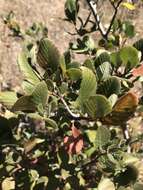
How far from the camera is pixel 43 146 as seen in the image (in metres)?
1.91

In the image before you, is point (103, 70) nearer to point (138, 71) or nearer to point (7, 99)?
point (138, 71)

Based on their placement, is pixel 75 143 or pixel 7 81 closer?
pixel 75 143

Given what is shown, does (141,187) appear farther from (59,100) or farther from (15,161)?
(15,161)

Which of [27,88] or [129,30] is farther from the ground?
[129,30]

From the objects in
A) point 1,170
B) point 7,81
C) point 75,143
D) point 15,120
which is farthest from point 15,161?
point 7,81

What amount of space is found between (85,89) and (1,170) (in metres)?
0.61

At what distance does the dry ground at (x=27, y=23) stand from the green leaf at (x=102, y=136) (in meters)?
2.55

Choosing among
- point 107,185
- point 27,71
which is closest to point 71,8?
point 27,71

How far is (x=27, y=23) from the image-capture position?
4758mm

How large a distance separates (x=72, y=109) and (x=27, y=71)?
0.19 metres

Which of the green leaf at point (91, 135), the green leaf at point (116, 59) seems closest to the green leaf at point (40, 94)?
the green leaf at point (116, 59)

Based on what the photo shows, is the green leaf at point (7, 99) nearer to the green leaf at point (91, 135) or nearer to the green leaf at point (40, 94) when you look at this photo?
the green leaf at point (40, 94)

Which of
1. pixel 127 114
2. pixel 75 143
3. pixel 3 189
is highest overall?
pixel 127 114

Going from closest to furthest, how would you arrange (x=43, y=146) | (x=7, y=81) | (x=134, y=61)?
(x=134, y=61), (x=43, y=146), (x=7, y=81)
